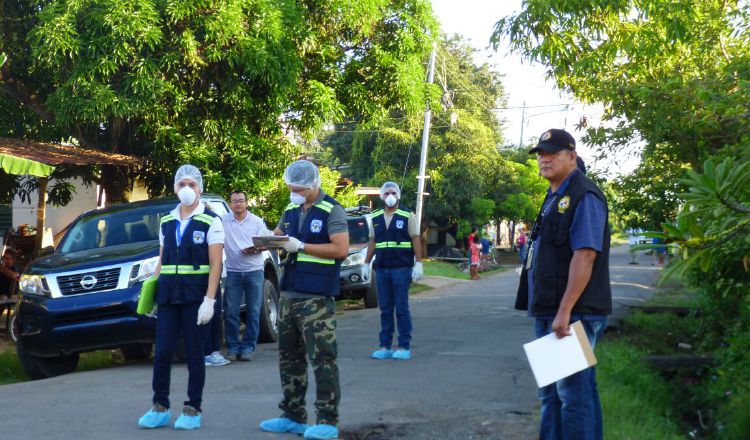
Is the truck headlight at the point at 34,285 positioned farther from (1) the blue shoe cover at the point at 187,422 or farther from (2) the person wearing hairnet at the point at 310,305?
(2) the person wearing hairnet at the point at 310,305

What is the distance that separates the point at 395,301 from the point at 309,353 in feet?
15.1

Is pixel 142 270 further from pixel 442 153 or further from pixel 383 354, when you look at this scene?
pixel 442 153

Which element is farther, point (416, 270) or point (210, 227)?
point (416, 270)

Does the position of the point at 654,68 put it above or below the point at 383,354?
above

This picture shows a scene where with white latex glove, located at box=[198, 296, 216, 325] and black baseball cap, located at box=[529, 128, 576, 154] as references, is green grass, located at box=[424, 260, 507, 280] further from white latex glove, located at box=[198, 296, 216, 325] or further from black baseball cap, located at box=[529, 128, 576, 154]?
black baseball cap, located at box=[529, 128, 576, 154]

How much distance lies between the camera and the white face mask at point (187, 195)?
7.27 metres

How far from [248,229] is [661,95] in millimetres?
5326

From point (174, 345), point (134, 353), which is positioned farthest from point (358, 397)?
point (134, 353)

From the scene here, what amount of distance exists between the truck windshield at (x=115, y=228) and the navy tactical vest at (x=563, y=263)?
268 inches

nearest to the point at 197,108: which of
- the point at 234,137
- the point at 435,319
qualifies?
the point at 234,137

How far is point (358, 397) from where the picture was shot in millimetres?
8562

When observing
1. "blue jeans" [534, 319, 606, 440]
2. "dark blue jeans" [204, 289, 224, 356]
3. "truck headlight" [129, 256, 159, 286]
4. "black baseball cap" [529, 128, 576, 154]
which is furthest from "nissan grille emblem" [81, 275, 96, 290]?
"black baseball cap" [529, 128, 576, 154]

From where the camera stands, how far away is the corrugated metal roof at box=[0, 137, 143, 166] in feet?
40.9

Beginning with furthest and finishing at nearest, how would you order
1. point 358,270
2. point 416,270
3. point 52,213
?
1. point 52,213
2. point 358,270
3. point 416,270
